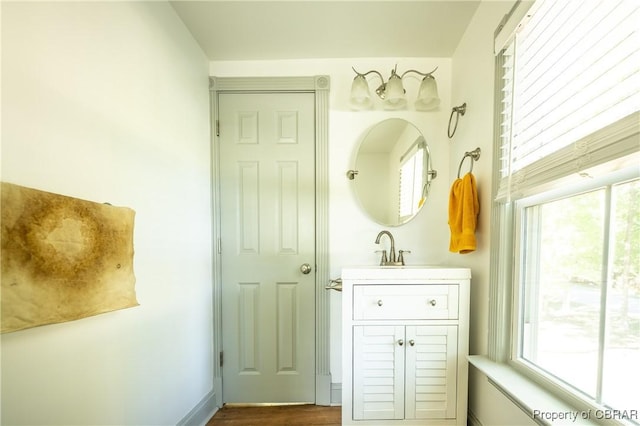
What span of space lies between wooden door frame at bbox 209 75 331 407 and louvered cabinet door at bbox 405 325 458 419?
607mm

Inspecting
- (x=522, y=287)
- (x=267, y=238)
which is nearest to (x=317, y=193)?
(x=267, y=238)

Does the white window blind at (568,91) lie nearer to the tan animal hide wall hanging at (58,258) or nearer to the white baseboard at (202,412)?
the tan animal hide wall hanging at (58,258)

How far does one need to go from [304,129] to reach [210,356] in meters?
1.64

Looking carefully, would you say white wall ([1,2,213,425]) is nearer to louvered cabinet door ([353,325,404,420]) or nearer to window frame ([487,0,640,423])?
louvered cabinet door ([353,325,404,420])

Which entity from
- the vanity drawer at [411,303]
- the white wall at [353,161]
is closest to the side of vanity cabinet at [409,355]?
the vanity drawer at [411,303]

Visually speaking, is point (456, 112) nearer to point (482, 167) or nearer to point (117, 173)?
point (482, 167)

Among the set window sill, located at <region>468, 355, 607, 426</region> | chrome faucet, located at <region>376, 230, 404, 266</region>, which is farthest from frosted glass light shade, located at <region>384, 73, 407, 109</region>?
window sill, located at <region>468, 355, 607, 426</region>

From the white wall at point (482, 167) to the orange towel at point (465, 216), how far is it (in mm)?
44

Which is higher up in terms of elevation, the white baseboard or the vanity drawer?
the vanity drawer

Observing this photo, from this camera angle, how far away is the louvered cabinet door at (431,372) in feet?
4.07

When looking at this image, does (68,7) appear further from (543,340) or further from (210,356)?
(543,340)

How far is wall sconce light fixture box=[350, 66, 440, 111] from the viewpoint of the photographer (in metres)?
1.55

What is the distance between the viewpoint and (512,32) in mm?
987

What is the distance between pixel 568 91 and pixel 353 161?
108cm
